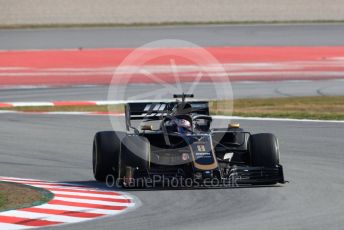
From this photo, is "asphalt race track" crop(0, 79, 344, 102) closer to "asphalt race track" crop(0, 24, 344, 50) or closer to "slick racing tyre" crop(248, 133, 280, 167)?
"slick racing tyre" crop(248, 133, 280, 167)

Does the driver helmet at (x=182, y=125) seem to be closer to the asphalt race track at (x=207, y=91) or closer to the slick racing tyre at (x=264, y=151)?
the slick racing tyre at (x=264, y=151)

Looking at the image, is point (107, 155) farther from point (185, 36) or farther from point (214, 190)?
point (185, 36)

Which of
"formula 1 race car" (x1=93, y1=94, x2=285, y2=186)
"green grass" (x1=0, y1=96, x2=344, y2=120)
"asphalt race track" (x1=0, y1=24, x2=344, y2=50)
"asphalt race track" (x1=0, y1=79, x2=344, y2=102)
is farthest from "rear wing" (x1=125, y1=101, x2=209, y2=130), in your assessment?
"asphalt race track" (x1=0, y1=24, x2=344, y2=50)

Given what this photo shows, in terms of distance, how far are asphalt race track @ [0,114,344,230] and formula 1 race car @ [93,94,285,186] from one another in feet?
0.85

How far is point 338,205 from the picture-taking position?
12531mm

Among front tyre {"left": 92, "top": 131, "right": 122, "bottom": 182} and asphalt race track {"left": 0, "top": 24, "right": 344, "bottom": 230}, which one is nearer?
asphalt race track {"left": 0, "top": 24, "right": 344, "bottom": 230}

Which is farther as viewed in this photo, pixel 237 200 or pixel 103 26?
pixel 103 26

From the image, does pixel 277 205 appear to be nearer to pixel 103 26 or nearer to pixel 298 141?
pixel 298 141

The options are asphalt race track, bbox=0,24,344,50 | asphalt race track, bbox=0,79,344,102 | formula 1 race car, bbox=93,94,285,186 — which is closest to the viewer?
formula 1 race car, bbox=93,94,285,186

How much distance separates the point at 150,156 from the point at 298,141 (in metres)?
6.02

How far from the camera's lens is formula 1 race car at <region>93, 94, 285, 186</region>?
14164 millimetres

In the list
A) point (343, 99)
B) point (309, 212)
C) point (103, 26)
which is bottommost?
point (309, 212)

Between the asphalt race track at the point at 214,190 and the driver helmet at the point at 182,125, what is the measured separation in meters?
1.25

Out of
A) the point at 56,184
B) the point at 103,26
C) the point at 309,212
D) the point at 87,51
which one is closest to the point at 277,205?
→ the point at 309,212
